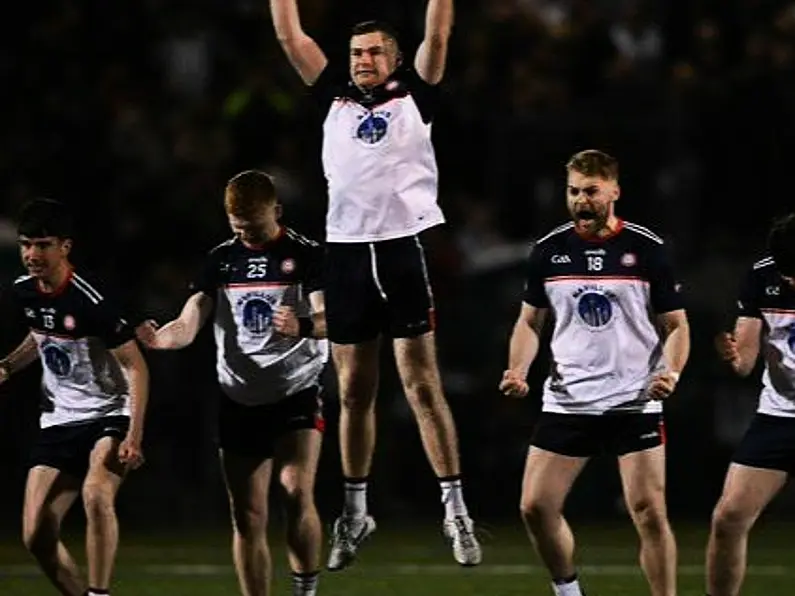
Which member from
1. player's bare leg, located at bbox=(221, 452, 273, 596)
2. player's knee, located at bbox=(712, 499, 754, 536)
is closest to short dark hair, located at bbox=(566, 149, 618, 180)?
player's knee, located at bbox=(712, 499, 754, 536)

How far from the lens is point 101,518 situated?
41.3ft

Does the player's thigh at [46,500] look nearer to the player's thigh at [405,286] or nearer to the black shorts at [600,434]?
the player's thigh at [405,286]

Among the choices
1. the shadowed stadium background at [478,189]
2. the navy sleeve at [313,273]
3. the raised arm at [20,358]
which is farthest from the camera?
the shadowed stadium background at [478,189]

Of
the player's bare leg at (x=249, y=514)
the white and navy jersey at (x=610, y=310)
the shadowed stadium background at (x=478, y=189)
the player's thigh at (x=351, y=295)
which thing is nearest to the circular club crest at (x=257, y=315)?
the player's thigh at (x=351, y=295)

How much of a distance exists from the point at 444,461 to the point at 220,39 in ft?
31.4

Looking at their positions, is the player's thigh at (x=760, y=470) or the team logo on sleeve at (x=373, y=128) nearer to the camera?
the player's thigh at (x=760, y=470)

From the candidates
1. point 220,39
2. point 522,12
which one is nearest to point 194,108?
point 220,39

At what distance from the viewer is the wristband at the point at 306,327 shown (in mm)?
12219

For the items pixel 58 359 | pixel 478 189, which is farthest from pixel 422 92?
pixel 478 189

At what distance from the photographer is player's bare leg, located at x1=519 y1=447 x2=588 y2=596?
1209 centimetres

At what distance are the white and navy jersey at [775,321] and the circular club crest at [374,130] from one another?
1.97m

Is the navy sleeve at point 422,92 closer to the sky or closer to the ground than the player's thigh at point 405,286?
closer to the sky

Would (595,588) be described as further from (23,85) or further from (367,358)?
(23,85)

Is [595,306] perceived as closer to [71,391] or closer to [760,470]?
[760,470]
